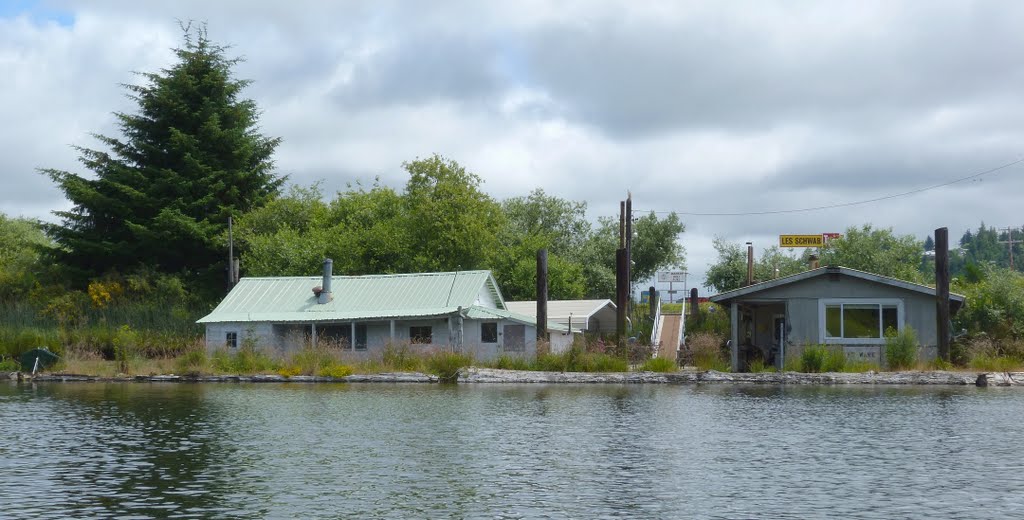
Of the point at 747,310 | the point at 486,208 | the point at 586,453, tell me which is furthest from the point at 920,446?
the point at 486,208

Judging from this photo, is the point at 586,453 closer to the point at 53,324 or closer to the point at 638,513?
the point at 638,513

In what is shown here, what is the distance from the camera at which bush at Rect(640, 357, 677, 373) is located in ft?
137

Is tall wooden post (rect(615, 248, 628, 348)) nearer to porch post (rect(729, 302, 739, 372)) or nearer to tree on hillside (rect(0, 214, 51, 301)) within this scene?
porch post (rect(729, 302, 739, 372))

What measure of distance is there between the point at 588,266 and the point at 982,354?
3825 cm

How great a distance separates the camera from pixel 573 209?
87.4 m

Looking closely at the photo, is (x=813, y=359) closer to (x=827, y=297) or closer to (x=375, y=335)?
(x=827, y=297)

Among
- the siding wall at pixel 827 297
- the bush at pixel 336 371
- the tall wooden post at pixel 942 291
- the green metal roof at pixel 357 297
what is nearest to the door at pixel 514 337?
the green metal roof at pixel 357 297

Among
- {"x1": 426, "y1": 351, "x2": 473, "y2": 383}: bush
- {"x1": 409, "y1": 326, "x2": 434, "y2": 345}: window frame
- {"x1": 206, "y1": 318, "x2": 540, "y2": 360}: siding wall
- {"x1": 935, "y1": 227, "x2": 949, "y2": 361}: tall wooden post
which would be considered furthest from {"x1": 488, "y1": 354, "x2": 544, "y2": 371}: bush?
{"x1": 935, "y1": 227, "x2": 949, "y2": 361}: tall wooden post

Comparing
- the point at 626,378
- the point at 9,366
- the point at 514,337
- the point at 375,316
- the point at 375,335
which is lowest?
the point at 626,378

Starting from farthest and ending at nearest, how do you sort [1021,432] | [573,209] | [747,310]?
[573,209]
[747,310]
[1021,432]

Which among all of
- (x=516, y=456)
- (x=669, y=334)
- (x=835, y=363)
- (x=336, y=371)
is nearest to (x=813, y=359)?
(x=835, y=363)

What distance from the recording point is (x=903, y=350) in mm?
40500

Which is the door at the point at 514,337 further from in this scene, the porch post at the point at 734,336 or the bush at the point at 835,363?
the bush at the point at 835,363

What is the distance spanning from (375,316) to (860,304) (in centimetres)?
2084
